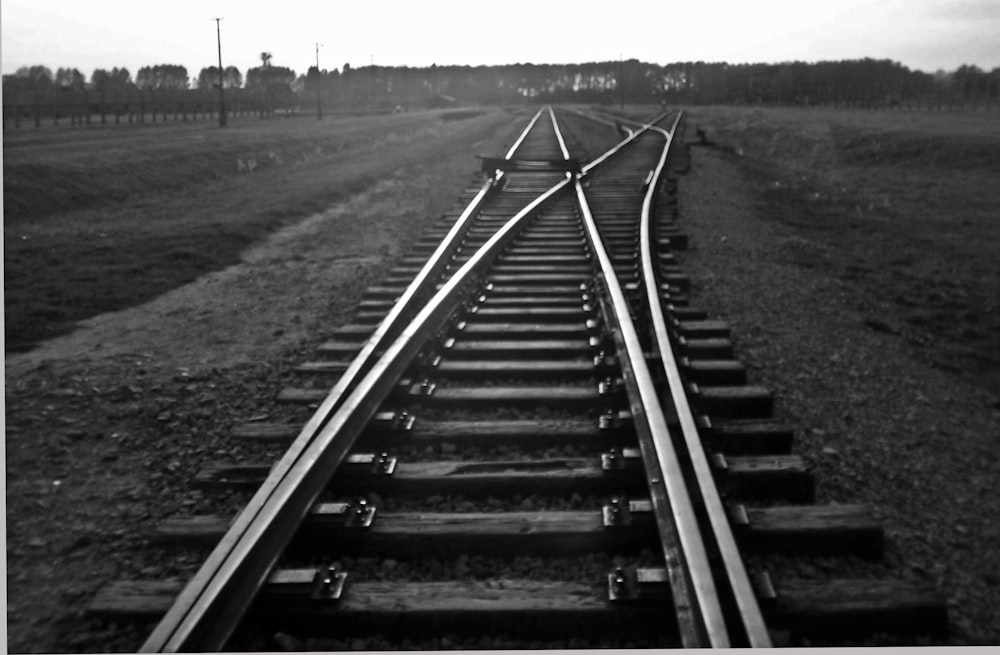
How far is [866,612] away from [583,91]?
93.6 metres

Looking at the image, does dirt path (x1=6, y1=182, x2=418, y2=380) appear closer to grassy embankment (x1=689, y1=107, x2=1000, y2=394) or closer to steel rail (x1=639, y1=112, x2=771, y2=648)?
steel rail (x1=639, y1=112, x2=771, y2=648)

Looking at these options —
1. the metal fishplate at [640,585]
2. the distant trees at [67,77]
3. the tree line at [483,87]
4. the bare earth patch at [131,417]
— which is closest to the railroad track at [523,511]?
the metal fishplate at [640,585]

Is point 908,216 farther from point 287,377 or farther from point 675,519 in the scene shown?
point 675,519

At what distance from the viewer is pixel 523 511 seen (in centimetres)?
326

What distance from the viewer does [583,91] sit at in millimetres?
92500

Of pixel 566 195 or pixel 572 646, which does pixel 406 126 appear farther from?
pixel 572 646

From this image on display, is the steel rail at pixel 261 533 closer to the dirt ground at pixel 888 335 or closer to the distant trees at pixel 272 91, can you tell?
the dirt ground at pixel 888 335

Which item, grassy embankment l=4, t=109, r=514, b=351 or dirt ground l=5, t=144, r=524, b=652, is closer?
dirt ground l=5, t=144, r=524, b=652

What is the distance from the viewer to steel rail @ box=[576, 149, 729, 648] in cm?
246

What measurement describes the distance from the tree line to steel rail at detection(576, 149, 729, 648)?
439cm

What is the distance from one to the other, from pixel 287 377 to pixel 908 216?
29.8ft

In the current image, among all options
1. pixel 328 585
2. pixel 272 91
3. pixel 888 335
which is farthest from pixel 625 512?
pixel 272 91

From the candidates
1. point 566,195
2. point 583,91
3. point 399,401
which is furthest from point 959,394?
point 583,91

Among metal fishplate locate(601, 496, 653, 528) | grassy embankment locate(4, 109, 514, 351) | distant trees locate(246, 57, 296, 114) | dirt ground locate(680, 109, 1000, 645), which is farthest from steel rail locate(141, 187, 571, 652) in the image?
distant trees locate(246, 57, 296, 114)
